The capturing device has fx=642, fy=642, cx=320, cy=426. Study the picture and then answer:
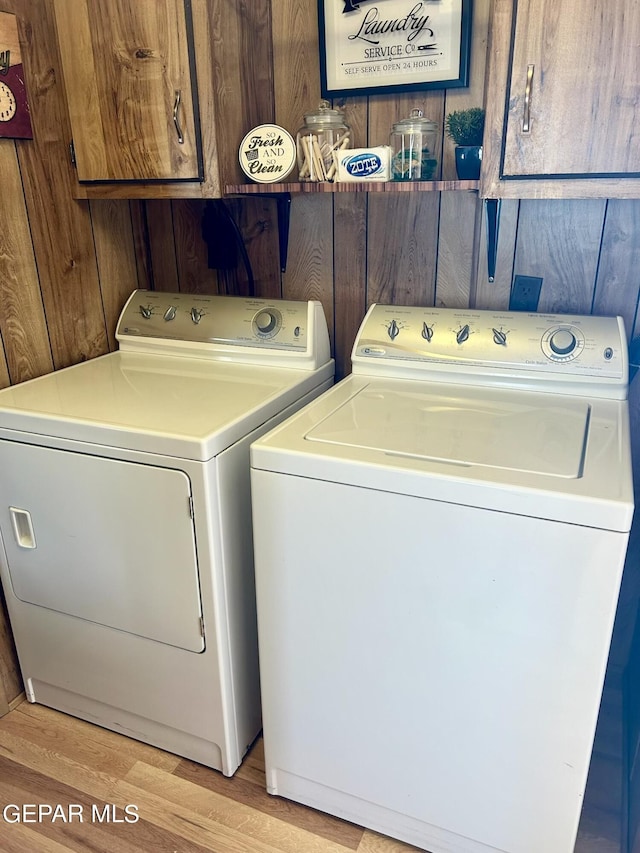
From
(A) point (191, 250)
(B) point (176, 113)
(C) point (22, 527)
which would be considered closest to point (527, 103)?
(B) point (176, 113)

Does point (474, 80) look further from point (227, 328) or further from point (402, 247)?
point (227, 328)

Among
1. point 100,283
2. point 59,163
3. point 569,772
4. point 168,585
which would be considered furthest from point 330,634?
point 59,163

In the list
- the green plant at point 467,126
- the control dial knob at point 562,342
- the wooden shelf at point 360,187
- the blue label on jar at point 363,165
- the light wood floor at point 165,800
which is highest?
the green plant at point 467,126

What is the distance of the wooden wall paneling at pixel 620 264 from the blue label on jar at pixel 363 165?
1.90 feet

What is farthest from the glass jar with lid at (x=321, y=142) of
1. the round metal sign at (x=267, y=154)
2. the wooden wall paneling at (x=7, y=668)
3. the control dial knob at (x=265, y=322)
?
the wooden wall paneling at (x=7, y=668)

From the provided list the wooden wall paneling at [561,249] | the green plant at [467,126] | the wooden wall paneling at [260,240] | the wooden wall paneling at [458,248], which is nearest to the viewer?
the green plant at [467,126]

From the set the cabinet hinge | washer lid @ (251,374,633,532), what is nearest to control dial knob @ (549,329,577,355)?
washer lid @ (251,374,633,532)

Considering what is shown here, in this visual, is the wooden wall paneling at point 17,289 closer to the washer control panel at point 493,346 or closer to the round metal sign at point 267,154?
the round metal sign at point 267,154

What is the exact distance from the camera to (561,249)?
164 centimetres

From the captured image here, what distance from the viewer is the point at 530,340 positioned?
1.59 metres

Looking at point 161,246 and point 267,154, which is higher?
point 267,154

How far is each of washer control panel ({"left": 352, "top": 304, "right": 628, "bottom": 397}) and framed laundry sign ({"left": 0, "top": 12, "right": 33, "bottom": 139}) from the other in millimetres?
1020

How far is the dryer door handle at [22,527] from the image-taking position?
1.60m

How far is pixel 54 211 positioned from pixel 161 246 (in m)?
0.39
